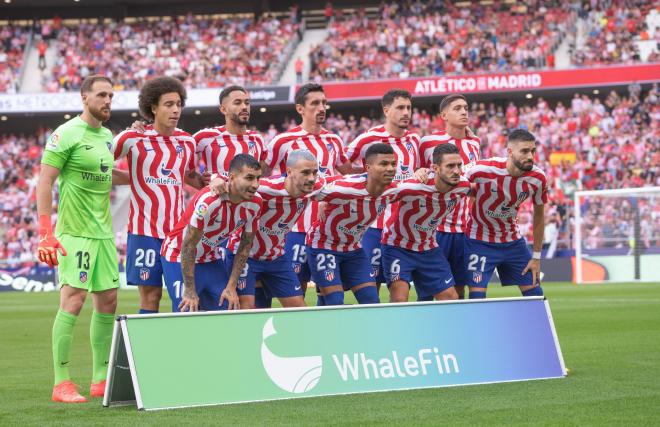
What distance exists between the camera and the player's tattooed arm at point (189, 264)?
7.69m

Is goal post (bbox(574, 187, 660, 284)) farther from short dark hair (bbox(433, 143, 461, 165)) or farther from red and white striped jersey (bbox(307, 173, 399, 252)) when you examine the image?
red and white striped jersey (bbox(307, 173, 399, 252))

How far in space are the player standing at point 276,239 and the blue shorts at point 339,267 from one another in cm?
32

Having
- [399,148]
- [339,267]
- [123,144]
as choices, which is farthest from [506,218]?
[123,144]

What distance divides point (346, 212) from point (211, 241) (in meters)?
1.51

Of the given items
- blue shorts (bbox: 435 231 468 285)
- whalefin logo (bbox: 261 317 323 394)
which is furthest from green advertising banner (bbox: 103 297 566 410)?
blue shorts (bbox: 435 231 468 285)

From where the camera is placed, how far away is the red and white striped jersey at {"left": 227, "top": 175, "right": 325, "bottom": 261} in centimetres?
867

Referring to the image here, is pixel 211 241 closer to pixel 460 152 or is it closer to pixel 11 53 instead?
pixel 460 152

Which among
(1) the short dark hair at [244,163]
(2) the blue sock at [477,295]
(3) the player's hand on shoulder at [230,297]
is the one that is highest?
(1) the short dark hair at [244,163]

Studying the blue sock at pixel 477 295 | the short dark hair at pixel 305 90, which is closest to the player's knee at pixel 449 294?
the blue sock at pixel 477 295

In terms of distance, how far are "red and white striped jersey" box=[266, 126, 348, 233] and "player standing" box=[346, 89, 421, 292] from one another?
0.24 metres

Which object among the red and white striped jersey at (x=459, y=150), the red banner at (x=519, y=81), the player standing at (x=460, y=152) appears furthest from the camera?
the red banner at (x=519, y=81)

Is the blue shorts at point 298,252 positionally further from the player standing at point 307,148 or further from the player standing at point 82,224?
the player standing at point 82,224

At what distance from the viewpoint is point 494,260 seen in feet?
32.2

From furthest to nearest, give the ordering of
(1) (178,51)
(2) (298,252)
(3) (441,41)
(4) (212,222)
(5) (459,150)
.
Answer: (1) (178,51) < (3) (441,41) < (5) (459,150) < (2) (298,252) < (4) (212,222)
